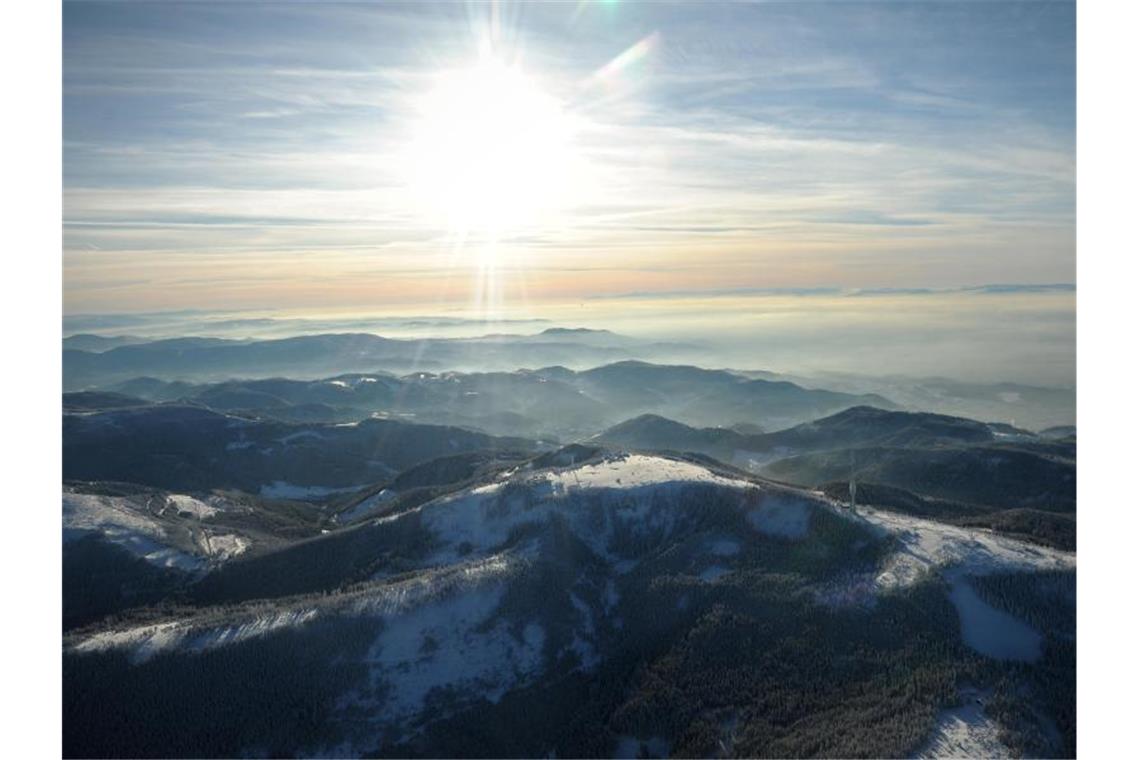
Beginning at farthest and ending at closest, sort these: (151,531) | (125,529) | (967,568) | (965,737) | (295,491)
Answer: (295,491) < (151,531) < (125,529) < (967,568) < (965,737)

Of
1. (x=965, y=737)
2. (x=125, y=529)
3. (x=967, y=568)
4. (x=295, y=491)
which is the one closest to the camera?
(x=965, y=737)

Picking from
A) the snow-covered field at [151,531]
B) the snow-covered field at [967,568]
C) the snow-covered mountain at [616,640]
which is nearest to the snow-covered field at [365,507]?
the snow-covered field at [151,531]

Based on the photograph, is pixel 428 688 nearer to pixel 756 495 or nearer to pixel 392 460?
pixel 756 495

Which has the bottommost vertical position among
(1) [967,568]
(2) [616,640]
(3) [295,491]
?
(3) [295,491]

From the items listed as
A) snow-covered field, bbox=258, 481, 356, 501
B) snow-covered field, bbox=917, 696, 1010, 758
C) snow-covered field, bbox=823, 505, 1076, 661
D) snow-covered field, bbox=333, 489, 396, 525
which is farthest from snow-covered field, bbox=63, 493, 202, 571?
snow-covered field, bbox=917, 696, 1010, 758

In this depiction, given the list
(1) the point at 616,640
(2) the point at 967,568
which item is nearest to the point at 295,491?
(1) the point at 616,640

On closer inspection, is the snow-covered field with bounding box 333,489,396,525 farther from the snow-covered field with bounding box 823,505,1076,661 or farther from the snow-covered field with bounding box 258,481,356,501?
the snow-covered field with bounding box 823,505,1076,661

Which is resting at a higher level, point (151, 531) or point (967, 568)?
point (967, 568)

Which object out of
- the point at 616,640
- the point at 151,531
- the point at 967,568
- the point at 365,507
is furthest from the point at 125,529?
the point at 967,568

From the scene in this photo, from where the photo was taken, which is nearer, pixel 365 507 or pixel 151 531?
pixel 151 531

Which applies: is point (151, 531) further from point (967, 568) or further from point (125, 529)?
point (967, 568)

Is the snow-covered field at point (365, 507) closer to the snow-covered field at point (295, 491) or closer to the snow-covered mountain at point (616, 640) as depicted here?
the snow-covered field at point (295, 491)
